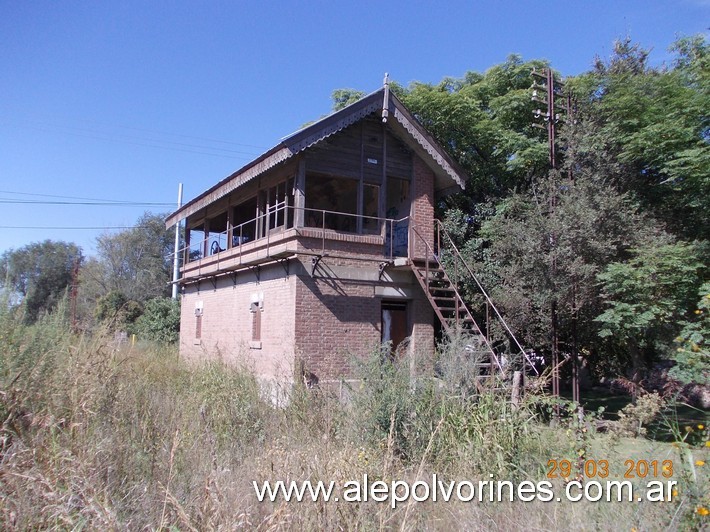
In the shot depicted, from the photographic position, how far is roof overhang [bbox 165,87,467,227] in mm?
12609

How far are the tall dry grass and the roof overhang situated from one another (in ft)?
23.6

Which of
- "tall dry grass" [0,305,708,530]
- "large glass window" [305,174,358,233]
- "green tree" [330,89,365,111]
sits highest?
"green tree" [330,89,365,111]

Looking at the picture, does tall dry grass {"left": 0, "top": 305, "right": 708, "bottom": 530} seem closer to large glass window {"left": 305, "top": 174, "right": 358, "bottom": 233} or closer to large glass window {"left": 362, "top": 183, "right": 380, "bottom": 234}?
large glass window {"left": 362, "top": 183, "right": 380, "bottom": 234}

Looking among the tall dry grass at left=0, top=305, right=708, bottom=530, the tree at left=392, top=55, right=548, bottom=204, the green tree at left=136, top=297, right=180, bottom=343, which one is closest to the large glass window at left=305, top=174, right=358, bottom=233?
the tree at left=392, top=55, right=548, bottom=204

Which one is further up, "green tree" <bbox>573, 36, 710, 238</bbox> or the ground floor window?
"green tree" <bbox>573, 36, 710, 238</bbox>

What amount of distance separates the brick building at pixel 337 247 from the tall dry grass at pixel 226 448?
494 centimetres

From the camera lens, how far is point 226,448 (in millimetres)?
5586

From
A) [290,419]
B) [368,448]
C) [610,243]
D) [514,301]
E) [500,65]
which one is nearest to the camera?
[368,448]

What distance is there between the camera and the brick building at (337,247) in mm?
12828

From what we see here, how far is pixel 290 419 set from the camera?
683 centimetres

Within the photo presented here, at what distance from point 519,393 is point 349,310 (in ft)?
22.6

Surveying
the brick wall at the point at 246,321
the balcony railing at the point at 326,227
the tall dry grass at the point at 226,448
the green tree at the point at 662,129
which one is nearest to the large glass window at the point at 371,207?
the balcony railing at the point at 326,227

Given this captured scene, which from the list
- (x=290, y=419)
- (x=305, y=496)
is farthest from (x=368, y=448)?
(x=290, y=419)

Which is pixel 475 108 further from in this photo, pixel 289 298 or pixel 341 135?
pixel 289 298
